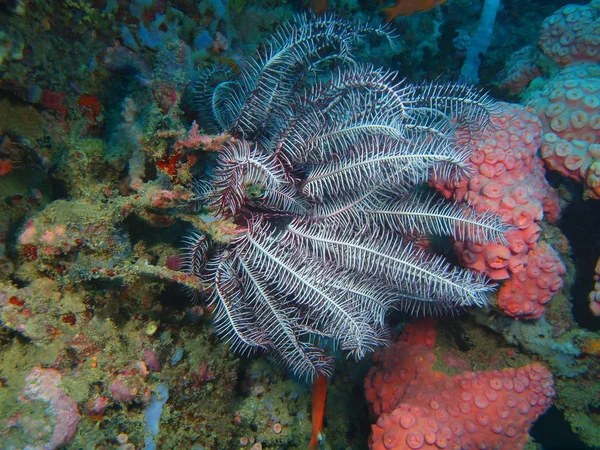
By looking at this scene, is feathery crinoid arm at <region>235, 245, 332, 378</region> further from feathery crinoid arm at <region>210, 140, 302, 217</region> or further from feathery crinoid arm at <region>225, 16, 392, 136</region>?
feathery crinoid arm at <region>225, 16, 392, 136</region>

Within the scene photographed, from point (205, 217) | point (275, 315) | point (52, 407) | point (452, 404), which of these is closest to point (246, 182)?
point (205, 217)

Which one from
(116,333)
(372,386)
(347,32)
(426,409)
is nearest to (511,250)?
(426,409)

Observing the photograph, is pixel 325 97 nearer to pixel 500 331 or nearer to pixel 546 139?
pixel 546 139

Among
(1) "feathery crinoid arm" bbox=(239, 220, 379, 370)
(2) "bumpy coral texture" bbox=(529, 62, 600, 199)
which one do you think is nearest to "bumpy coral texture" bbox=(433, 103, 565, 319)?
(2) "bumpy coral texture" bbox=(529, 62, 600, 199)

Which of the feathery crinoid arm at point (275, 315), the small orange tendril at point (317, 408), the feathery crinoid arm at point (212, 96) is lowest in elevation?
the small orange tendril at point (317, 408)

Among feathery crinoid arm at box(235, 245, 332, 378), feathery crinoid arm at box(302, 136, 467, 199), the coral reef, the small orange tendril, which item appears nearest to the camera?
the coral reef

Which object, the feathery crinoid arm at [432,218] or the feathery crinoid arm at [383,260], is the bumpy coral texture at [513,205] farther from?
the feathery crinoid arm at [383,260]

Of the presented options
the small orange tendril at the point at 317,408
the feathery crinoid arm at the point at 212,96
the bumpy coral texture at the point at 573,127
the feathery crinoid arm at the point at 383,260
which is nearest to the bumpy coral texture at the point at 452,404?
the small orange tendril at the point at 317,408

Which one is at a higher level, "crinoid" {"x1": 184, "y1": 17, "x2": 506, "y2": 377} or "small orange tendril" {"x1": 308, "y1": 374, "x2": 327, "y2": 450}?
"crinoid" {"x1": 184, "y1": 17, "x2": 506, "y2": 377}
